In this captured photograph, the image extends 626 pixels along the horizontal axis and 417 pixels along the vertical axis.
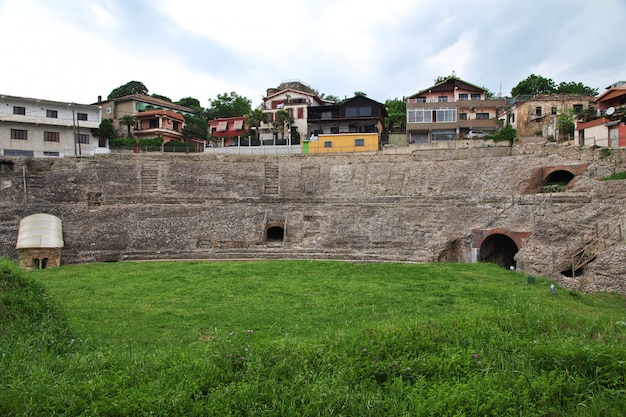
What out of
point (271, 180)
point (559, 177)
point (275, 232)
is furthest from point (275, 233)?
point (559, 177)

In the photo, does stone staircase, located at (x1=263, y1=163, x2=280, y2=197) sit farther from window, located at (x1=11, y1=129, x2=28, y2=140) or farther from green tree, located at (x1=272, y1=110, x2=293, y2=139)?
window, located at (x1=11, y1=129, x2=28, y2=140)

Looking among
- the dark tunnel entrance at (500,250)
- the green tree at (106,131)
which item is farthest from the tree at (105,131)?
the dark tunnel entrance at (500,250)

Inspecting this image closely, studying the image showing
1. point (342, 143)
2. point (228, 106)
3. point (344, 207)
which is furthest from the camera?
point (228, 106)

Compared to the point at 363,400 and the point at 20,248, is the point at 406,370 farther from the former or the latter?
the point at 20,248

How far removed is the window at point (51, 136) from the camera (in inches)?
1625

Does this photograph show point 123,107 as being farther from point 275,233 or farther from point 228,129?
point 275,233

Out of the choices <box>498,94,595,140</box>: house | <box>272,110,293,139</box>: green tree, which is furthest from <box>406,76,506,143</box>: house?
<box>272,110,293,139</box>: green tree

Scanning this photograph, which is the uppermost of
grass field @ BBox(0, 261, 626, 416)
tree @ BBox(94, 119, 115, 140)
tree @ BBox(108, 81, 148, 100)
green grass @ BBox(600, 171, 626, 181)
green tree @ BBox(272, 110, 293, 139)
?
tree @ BBox(108, 81, 148, 100)

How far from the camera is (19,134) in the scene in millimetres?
40000

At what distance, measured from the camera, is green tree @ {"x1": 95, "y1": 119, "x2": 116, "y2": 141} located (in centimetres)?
4586

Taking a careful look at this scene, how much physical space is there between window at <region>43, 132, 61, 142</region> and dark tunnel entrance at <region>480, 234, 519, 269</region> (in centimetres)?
4056

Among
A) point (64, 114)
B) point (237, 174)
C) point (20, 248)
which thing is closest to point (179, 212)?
point (237, 174)

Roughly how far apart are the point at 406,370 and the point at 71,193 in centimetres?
2998

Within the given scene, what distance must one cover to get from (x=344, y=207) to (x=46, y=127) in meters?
31.7
